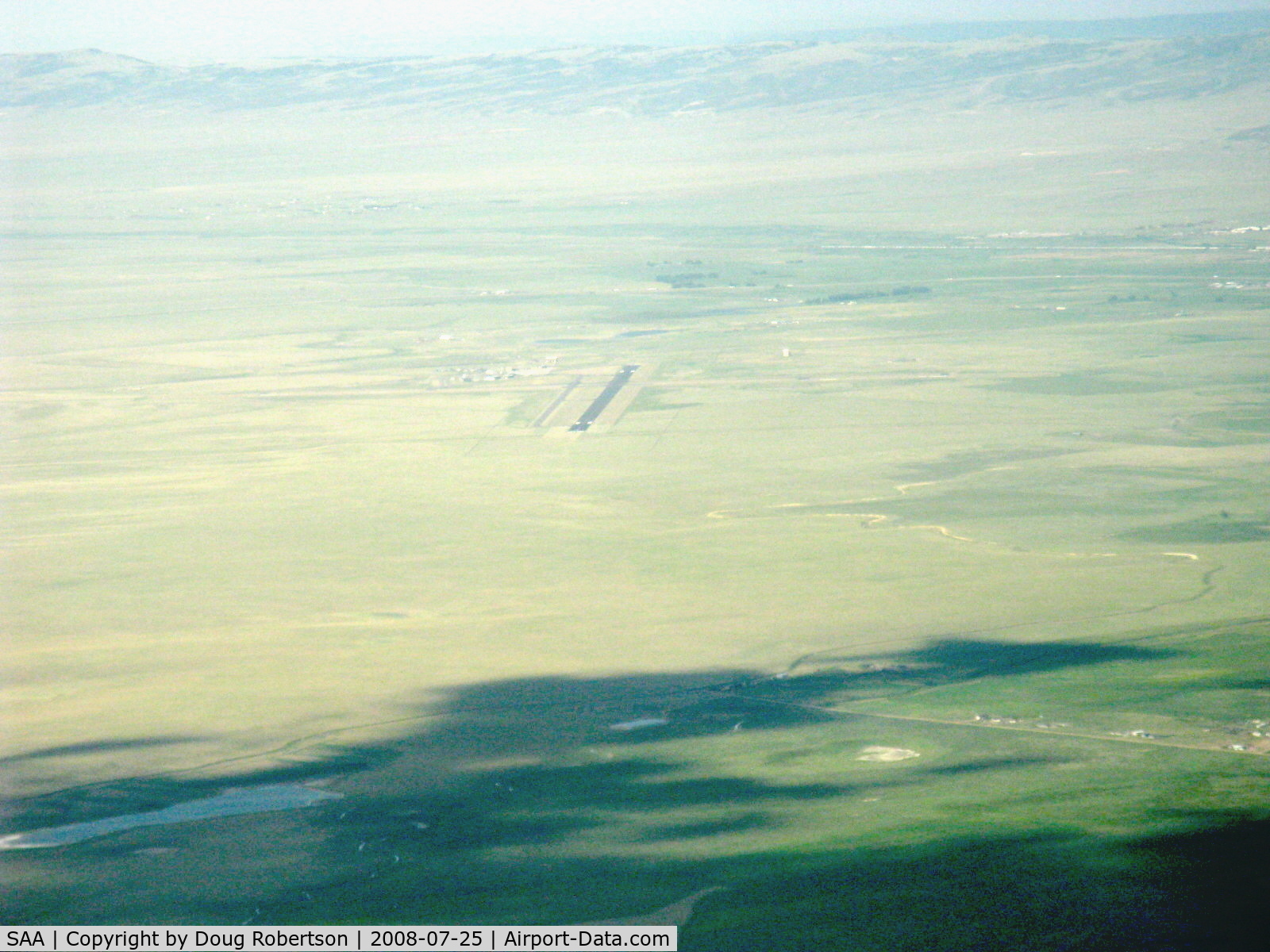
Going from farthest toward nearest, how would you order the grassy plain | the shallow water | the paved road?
the paved road → the shallow water → the grassy plain

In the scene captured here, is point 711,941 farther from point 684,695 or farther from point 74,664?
point 74,664

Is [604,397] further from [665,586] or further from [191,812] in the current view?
[191,812]

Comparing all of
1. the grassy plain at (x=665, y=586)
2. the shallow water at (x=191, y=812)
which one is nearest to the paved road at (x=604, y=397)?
the grassy plain at (x=665, y=586)

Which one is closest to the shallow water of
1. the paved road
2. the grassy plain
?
the grassy plain

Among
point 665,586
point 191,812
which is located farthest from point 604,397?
point 191,812

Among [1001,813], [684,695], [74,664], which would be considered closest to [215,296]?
[74,664]

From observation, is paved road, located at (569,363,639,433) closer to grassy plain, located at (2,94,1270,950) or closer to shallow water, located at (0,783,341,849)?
grassy plain, located at (2,94,1270,950)
